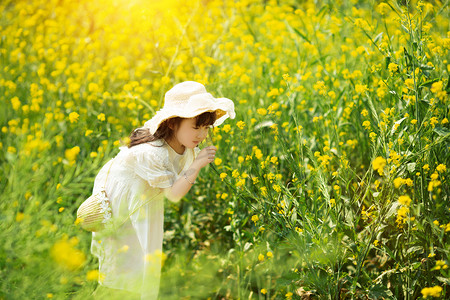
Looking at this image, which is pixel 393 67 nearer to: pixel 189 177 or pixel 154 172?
pixel 189 177

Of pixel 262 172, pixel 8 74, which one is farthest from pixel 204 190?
pixel 8 74

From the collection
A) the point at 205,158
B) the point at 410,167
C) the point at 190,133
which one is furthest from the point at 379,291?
the point at 190,133

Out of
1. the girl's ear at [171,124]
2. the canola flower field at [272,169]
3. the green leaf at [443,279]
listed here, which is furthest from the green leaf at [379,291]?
the girl's ear at [171,124]

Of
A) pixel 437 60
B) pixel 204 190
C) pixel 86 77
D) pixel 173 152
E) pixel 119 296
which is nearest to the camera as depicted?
pixel 119 296

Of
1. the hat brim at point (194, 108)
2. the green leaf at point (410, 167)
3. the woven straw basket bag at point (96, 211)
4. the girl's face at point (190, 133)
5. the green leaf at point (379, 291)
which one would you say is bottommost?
the green leaf at point (379, 291)

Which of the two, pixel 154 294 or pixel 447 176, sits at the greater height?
pixel 447 176

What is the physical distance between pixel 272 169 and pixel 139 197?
2.26 ft

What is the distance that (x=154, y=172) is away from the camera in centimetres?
176

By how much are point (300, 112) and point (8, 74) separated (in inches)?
78.3

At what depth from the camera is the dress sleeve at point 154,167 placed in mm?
1754

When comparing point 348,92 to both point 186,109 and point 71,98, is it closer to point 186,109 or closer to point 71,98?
point 186,109

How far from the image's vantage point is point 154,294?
1.84m

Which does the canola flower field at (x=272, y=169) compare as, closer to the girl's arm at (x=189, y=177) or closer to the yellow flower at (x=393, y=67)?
the yellow flower at (x=393, y=67)

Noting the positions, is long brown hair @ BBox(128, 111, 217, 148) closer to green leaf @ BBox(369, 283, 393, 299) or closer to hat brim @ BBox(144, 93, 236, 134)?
hat brim @ BBox(144, 93, 236, 134)
